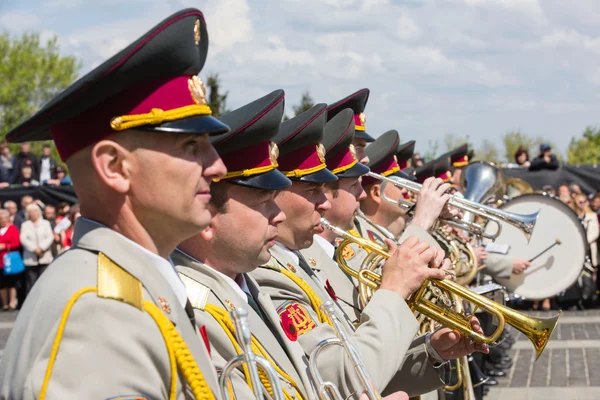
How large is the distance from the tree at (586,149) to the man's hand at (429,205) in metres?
44.1

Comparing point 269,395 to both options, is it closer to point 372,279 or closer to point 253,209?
point 253,209

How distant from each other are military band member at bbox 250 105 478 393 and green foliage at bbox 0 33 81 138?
4853 cm

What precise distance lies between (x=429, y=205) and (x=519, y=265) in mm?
5410

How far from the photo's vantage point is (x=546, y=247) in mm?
11086

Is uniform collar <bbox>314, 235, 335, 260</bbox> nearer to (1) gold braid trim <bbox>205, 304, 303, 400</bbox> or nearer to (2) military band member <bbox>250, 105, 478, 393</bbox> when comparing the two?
(2) military band member <bbox>250, 105, 478, 393</bbox>

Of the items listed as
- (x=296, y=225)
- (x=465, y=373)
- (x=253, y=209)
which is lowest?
(x=465, y=373)

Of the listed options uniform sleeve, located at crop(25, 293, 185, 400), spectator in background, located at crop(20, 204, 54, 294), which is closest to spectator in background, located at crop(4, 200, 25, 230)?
spectator in background, located at crop(20, 204, 54, 294)

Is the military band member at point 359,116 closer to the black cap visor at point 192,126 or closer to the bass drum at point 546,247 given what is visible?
the black cap visor at point 192,126

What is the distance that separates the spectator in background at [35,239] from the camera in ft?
50.9

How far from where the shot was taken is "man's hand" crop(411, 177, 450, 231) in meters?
5.10

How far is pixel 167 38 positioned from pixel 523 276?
9262 mm

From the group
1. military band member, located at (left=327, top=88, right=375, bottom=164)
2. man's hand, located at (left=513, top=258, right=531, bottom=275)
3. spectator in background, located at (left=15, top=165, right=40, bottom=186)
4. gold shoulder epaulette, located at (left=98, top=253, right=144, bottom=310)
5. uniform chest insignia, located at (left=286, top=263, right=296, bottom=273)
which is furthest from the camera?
spectator in background, located at (left=15, top=165, right=40, bottom=186)

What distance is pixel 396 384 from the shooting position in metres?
4.20

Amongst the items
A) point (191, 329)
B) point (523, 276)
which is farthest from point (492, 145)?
point (191, 329)
